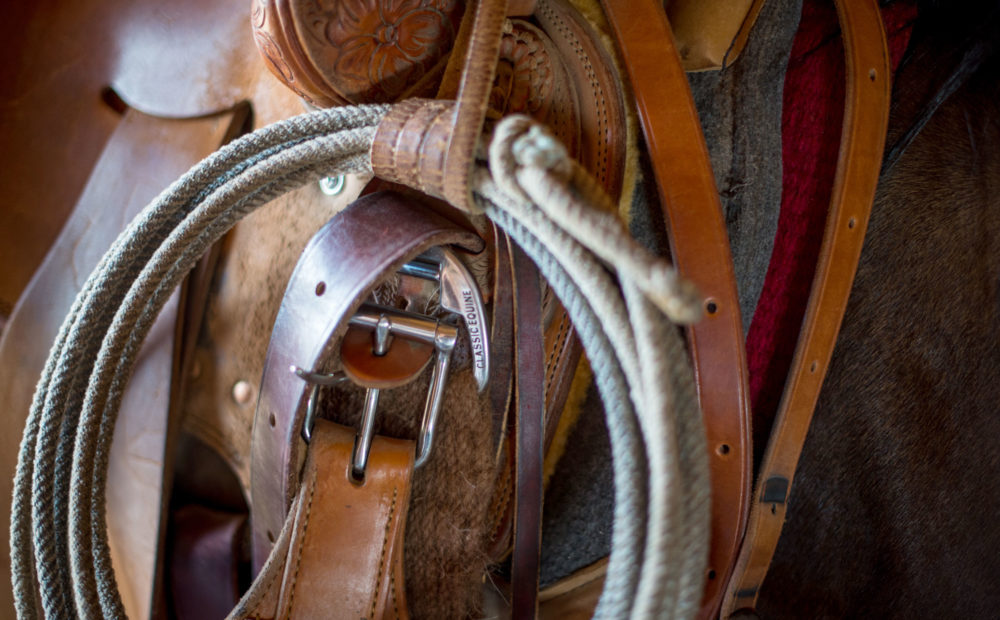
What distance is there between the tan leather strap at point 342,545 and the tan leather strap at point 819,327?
364 mm

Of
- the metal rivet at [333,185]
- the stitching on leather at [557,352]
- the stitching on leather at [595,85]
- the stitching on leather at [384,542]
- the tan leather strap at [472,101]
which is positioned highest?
the stitching on leather at [595,85]

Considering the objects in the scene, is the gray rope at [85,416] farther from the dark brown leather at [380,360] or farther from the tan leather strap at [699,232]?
the tan leather strap at [699,232]

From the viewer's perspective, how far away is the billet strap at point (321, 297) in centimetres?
48

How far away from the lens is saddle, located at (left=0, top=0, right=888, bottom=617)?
0.46 meters

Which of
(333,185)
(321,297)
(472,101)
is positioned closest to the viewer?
(472,101)

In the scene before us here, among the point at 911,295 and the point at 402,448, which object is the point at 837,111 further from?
the point at 402,448

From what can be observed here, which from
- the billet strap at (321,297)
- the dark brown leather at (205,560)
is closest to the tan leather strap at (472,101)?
the billet strap at (321,297)

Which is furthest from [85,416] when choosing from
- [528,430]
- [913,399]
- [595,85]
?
[913,399]

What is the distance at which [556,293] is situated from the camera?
1.33ft

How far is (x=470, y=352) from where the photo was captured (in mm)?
555

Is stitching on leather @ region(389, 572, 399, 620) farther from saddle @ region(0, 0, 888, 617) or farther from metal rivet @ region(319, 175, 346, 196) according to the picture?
metal rivet @ region(319, 175, 346, 196)

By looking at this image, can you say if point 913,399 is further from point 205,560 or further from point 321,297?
point 205,560

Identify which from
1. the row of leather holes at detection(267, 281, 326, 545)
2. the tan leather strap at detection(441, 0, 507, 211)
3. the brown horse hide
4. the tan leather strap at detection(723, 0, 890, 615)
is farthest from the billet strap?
the brown horse hide

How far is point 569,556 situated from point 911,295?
52 centimetres
